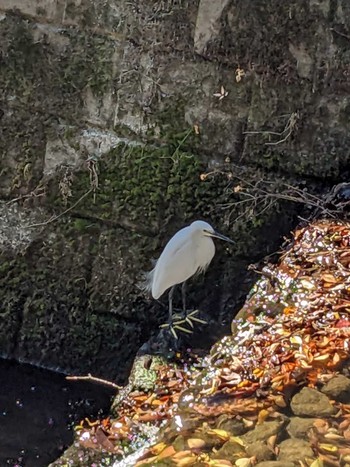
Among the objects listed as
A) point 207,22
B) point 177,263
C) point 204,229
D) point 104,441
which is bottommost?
point 104,441

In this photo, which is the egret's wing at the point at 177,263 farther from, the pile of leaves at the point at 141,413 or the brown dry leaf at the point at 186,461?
the brown dry leaf at the point at 186,461

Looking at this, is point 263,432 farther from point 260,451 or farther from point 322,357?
point 322,357

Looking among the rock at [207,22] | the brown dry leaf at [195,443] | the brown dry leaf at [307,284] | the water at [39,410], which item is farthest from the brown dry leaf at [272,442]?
the rock at [207,22]

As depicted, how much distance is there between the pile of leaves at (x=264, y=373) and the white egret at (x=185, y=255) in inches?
12.8

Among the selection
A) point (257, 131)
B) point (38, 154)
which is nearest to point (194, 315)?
point (257, 131)

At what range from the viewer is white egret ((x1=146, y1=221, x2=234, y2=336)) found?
11.0 feet

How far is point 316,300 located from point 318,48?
136 cm

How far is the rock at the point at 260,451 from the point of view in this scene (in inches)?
92.8

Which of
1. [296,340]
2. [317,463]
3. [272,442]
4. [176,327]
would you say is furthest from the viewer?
[176,327]

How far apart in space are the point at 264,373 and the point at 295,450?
53 cm

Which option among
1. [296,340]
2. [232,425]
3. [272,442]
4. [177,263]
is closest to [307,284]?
→ [296,340]

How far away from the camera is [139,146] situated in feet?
12.7

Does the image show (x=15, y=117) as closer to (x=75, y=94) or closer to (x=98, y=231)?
(x=75, y=94)

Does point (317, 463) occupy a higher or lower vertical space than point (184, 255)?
lower
